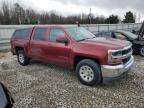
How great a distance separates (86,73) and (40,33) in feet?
8.20

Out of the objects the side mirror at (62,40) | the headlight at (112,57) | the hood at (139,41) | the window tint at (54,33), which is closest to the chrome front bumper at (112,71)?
the headlight at (112,57)

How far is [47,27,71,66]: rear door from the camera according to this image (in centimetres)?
515

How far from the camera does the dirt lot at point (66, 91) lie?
3.79 metres

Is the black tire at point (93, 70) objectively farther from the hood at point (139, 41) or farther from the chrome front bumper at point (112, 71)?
the hood at point (139, 41)

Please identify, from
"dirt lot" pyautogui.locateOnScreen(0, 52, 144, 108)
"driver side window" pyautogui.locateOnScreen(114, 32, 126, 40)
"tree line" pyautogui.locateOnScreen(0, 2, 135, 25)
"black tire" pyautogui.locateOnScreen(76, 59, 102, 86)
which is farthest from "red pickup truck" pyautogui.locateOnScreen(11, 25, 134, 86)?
"tree line" pyautogui.locateOnScreen(0, 2, 135, 25)

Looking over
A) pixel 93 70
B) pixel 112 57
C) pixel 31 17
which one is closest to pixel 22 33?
pixel 93 70

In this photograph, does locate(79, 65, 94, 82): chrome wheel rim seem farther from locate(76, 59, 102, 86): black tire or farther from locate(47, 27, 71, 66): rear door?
locate(47, 27, 71, 66): rear door

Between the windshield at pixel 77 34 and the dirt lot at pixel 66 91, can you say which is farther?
the windshield at pixel 77 34

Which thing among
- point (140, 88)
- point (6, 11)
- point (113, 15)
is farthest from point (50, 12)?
point (140, 88)

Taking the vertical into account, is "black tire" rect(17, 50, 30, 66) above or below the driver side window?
below

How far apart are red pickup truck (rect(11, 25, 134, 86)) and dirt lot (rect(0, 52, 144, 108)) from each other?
42 centimetres

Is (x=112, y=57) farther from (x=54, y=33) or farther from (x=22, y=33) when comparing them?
(x=22, y=33)

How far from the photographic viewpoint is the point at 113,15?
5538cm

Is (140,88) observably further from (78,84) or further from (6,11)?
(6,11)
